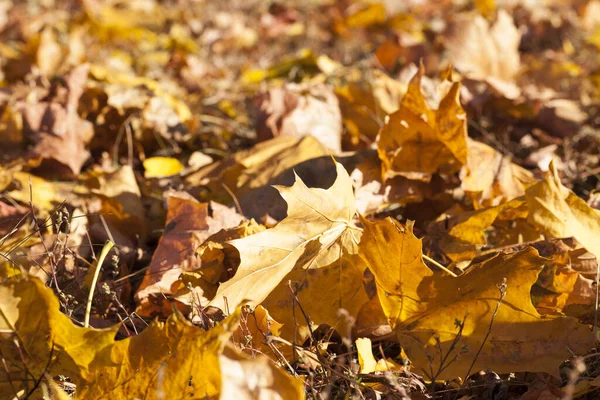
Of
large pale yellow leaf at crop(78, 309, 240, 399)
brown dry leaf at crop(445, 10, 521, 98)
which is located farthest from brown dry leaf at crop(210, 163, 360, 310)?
brown dry leaf at crop(445, 10, 521, 98)

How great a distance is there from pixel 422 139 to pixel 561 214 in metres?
0.35

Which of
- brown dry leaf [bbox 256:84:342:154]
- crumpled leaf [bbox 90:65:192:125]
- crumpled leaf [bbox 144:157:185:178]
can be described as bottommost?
crumpled leaf [bbox 144:157:185:178]

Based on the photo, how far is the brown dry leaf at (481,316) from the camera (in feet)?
2.94

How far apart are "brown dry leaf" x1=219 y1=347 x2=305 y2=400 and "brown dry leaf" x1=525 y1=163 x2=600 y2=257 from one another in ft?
2.17

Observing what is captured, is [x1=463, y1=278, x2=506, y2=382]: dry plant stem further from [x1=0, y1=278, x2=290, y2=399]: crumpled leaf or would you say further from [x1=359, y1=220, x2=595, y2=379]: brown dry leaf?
[x1=0, y1=278, x2=290, y2=399]: crumpled leaf

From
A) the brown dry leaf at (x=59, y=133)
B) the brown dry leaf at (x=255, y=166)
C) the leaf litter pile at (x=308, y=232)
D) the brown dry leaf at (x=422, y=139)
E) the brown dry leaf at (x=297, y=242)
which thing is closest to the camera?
the leaf litter pile at (x=308, y=232)

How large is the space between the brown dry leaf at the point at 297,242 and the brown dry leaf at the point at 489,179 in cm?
40

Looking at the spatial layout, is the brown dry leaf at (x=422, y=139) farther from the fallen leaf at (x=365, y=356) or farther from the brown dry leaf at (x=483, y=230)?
the fallen leaf at (x=365, y=356)

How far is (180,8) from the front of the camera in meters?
4.27

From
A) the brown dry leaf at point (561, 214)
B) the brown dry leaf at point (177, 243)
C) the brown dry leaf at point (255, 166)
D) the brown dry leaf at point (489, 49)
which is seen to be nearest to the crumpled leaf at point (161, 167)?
the brown dry leaf at point (255, 166)

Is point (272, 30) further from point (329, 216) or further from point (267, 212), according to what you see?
point (329, 216)

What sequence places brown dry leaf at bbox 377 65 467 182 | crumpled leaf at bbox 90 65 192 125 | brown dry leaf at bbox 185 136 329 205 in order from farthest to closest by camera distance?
crumpled leaf at bbox 90 65 192 125 → brown dry leaf at bbox 185 136 329 205 → brown dry leaf at bbox 377 65 467 182

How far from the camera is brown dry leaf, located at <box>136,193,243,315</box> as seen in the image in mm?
1128

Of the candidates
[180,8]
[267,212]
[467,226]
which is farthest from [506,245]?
[180,8]
